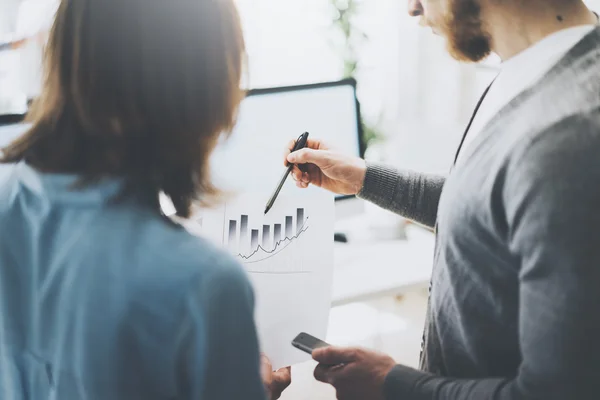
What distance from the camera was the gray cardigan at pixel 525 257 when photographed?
0.47 m

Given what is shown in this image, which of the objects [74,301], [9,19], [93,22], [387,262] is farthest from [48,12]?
[387,262]

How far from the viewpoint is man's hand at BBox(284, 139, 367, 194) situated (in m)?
0.87

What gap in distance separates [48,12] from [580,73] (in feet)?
1.67

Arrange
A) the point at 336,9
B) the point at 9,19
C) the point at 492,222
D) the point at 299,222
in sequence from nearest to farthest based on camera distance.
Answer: the point at 492,222, the point at 299,222, the point at 9,19, the point at 336,9

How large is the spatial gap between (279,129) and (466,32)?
1.50ft

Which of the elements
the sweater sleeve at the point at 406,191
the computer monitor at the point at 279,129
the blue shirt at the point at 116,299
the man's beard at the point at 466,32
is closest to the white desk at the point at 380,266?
the computer monitor at the point at 279,129

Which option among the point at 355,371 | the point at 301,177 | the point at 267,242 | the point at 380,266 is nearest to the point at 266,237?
the point at 267,242

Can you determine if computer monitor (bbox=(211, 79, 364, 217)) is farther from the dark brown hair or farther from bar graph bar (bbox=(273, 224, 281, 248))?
the dark brown hair

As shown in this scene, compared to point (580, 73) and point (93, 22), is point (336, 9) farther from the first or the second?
point (93, 22)

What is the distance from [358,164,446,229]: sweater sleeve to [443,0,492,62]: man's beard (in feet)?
0.69

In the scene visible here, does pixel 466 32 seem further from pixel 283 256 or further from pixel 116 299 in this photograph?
pixel 116 299

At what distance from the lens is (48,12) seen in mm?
496

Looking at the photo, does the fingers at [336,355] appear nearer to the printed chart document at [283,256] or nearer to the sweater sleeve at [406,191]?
the printed chart document at [283,256]

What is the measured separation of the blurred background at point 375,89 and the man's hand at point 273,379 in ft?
0.89
